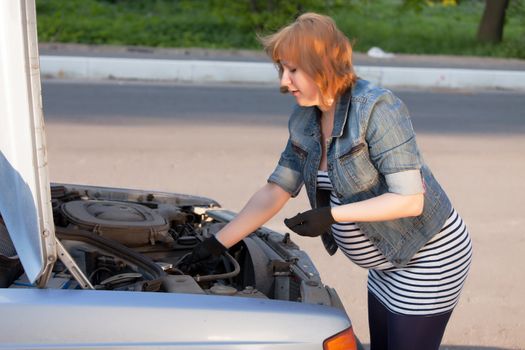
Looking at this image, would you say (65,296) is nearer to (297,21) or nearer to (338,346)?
(338,346)

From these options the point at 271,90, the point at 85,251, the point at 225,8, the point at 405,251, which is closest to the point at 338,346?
the point at 405,251

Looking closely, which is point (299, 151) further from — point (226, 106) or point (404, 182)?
point (226, 106)

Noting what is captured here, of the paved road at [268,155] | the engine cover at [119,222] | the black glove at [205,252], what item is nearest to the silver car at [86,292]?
the black glove at [205,252]

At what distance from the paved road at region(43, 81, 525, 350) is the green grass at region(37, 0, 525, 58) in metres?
7.07

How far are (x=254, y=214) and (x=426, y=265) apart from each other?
0.68m

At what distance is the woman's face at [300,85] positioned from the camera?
270cm

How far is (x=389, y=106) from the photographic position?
8.81 ft

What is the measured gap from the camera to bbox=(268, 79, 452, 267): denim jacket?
8.74ft

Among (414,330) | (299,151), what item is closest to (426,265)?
(414,330)

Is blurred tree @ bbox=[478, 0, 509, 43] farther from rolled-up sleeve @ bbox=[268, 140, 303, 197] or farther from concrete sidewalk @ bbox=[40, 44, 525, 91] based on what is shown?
rolled-up sleeve @ bbox=[268, 140, 303, 197]

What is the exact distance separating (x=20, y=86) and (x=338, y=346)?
1.25m

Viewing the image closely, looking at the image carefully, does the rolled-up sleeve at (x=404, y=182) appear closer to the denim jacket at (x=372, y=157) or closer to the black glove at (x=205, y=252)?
the denim jacket at (x=372, y=157)

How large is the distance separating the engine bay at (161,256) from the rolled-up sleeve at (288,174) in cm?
34

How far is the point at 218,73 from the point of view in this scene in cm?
1502
